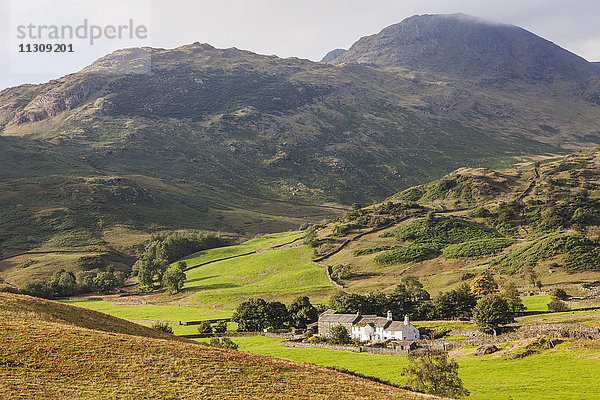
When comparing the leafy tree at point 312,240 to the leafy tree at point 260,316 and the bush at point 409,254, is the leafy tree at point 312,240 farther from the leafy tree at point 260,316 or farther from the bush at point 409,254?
the leafy tree at point 260,316

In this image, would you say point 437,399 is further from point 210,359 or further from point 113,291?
point 113,291

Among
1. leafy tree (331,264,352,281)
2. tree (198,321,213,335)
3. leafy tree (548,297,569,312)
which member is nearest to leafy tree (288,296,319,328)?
tree (198,321,213,335)

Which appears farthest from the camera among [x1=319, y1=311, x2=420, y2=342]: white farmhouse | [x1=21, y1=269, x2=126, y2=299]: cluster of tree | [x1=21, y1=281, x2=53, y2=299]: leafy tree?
[x1=21, y1=269, x2=126, y2=299]: cluster of tree

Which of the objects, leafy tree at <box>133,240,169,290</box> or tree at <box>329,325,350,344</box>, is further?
leafy tree at <box>133,240,169,290</box>

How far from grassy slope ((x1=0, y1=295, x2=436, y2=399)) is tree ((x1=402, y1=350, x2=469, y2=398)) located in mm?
8544

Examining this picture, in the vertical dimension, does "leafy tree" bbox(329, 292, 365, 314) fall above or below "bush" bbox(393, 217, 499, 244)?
below

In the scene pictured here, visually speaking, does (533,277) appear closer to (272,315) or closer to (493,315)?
(493,315)

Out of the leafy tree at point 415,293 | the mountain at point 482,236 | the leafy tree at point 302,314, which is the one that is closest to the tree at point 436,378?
the leafy tree at point 415,293

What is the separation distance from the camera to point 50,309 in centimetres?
5150

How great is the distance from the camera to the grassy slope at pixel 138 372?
104 ft

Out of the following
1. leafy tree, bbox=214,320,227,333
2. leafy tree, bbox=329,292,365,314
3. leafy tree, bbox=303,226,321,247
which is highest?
leafy tree, bbox=303,226,321,247

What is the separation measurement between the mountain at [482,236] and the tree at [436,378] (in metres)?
69.4

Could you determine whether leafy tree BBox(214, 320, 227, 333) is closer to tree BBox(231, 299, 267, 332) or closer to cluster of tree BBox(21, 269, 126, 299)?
tree BBox(231, 299, 267, 332)

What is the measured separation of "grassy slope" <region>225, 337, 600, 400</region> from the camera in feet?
149
